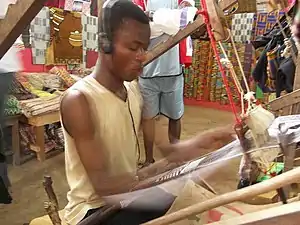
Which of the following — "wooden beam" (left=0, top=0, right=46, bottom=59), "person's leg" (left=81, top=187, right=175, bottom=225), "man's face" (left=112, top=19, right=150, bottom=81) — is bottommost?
"person's leg" (left=81, top=187, right=175, bottom=225)

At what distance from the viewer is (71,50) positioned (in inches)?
173

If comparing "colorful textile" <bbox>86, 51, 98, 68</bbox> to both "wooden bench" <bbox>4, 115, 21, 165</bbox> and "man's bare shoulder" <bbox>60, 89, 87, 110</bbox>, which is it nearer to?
"wooden bench" <bbox>4, 115, 21, 165</bbox>

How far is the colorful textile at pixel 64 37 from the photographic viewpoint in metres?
4.15

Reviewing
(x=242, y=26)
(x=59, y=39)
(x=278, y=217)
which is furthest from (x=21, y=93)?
(x=278, y=217)

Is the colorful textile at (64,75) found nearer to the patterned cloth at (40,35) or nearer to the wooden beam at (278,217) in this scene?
the patterned cloth at (40,35)

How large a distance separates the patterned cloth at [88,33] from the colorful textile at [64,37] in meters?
0.05

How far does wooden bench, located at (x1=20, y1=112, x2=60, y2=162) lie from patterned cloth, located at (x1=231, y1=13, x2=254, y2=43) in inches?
105

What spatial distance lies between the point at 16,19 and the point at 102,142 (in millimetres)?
464

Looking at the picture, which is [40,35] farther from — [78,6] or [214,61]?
[214,61]

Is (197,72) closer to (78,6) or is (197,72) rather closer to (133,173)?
(78,6)

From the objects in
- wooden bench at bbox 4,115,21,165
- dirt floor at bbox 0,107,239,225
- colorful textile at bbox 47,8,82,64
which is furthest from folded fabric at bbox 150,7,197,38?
colorful textile at bbox 47,8,82,64

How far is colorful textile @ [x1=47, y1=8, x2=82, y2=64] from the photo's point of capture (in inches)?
163

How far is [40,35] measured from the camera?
4043mm

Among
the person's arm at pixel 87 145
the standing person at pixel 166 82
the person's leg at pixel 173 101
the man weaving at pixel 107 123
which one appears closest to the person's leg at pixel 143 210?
the man weaving at pixel 107 123
